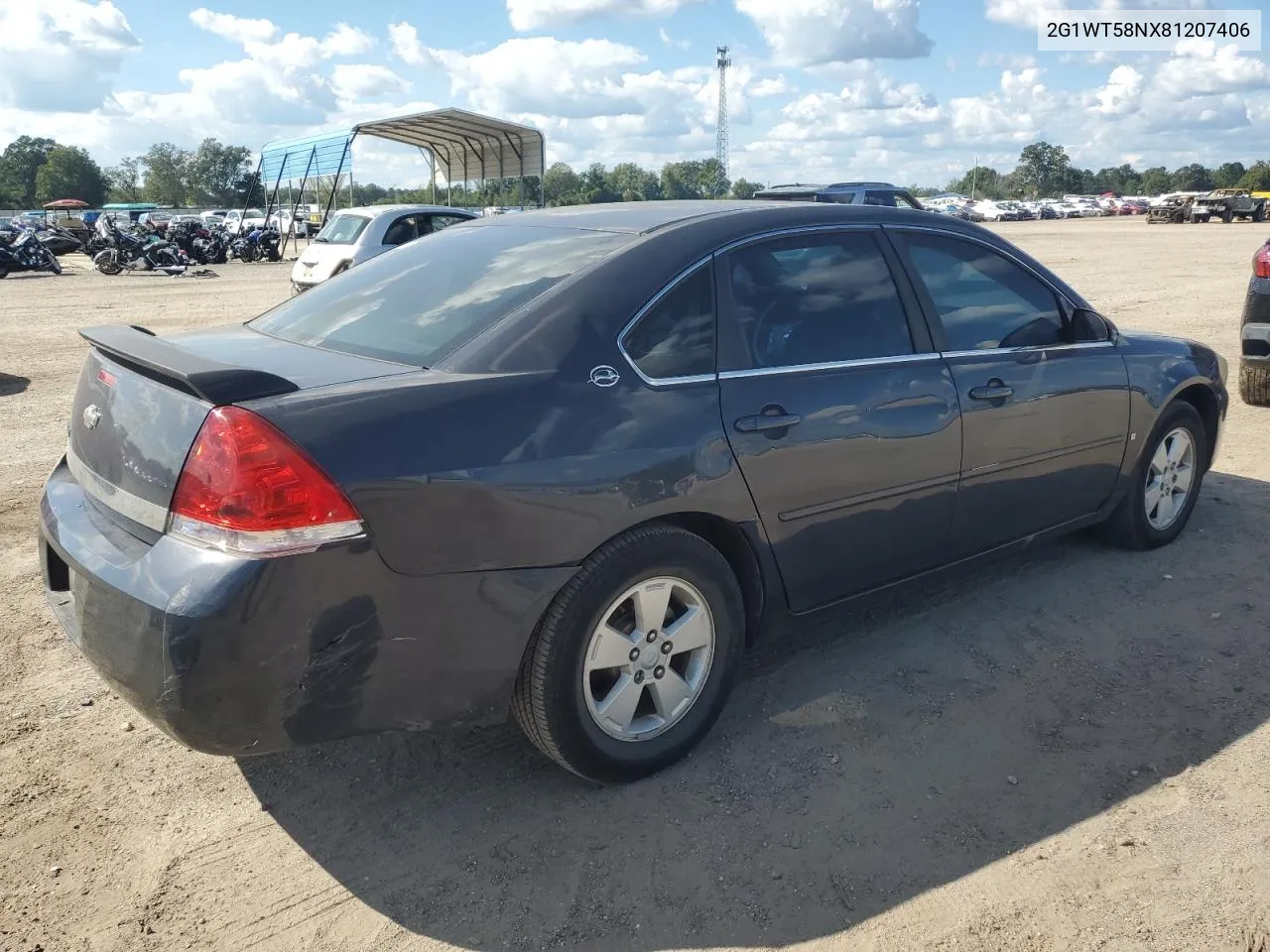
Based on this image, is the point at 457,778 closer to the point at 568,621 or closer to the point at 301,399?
the point at 568,621

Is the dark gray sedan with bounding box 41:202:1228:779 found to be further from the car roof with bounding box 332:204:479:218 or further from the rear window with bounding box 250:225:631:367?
the car roof with bounding box 332:204:479:218

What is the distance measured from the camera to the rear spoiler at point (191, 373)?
247cm

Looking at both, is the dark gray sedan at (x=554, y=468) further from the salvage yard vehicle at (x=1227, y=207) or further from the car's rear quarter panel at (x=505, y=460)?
the salvage yard vehicle at (x=1227, y=207)

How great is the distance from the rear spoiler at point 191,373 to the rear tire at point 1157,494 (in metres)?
3.83

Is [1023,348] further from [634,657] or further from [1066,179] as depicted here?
[1066,179]

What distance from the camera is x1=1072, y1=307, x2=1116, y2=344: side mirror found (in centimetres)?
431

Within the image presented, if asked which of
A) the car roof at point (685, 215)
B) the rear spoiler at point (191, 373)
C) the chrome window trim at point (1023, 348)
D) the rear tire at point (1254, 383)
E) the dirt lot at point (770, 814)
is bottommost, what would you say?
the dirt lot at point (770, 814)

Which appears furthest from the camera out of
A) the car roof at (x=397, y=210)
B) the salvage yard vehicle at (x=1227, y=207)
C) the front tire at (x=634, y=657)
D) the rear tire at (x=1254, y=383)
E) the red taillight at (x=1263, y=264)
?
the salvage yard vehicle at (x=1227, y=207)

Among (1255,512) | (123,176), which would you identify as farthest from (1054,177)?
(1255,512)

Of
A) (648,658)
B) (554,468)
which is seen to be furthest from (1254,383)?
(554,468)

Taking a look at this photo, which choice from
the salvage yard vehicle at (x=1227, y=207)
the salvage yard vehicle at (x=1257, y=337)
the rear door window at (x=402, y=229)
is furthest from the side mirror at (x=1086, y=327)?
the salvage yard vehicle at (x=1227, y=207)

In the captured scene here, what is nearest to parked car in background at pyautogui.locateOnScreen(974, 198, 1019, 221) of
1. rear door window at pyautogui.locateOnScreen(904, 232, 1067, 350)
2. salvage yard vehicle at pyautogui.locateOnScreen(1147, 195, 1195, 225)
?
salvage yard vehicle at pyautogui.locateOnScreen(1147, 195, 1195, 225)

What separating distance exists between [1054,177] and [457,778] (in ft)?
442

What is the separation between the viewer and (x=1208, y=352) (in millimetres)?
5066
